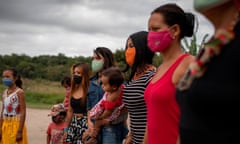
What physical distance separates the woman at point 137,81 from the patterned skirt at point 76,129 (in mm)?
1595

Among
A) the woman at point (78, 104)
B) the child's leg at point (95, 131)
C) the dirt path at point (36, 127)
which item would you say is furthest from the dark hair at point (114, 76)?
the dirt path at point (36, 127)

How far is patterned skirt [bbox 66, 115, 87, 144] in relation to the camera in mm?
6223

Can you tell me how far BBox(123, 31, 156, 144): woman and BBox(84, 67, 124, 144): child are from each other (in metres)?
0.56

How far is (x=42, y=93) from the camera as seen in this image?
116 feet

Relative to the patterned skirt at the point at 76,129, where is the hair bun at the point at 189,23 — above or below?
above

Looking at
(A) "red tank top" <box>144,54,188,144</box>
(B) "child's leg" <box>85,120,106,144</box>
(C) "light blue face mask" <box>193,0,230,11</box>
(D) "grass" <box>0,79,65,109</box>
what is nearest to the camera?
(C) "light blue face mask" <box>193,0,230,11</box>

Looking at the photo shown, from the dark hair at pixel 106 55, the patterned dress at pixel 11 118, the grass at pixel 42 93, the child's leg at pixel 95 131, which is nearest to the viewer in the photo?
the child's leg at pixel 95 131

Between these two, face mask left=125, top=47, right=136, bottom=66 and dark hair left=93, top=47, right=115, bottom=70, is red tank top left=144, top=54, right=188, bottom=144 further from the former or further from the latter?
dark hair left=93, top=47, right=115, bottom=70

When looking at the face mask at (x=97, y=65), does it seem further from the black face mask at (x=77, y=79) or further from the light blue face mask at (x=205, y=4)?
the light blue face mask at (x=205, y=4)

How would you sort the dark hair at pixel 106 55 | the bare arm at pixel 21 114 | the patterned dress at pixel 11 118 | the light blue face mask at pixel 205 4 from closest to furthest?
the light blue face mask at pixel 205 4
the dark hair at pixel 106 55
the bare arm at pixel 21 114
the patterned dress at pixel 11 118

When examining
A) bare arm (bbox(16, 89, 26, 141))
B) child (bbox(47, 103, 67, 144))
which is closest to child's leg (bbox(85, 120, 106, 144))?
child (bbox(47, 103, 67, 144))

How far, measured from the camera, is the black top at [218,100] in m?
2.12

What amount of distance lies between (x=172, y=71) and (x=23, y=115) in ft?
15.6

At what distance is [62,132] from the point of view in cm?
720
